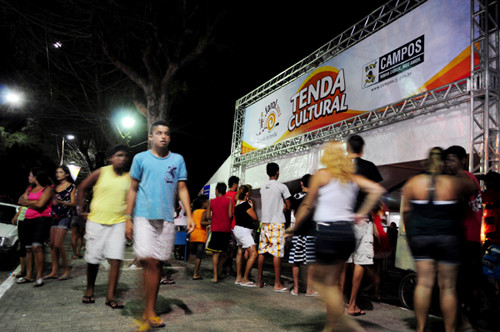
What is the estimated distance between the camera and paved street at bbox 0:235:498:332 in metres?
3.67

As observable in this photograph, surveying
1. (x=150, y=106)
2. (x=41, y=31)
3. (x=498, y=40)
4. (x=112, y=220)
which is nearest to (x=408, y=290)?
(x=112, y=220)

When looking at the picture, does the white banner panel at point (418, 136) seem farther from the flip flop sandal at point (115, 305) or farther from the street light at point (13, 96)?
the street light at point (13, 96)

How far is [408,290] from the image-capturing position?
17.5 ft

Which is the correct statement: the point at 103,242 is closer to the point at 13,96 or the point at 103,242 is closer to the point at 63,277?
the point at 63,277

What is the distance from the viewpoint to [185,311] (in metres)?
4.26

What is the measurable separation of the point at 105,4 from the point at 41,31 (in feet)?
11.3

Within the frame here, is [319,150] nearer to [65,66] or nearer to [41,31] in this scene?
[41,31]

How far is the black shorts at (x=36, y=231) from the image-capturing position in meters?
5.71

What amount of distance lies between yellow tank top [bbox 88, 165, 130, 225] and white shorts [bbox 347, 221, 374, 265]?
9.33 ft

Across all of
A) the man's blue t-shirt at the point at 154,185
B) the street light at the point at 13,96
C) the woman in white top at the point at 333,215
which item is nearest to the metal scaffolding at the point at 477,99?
the woman in white top at the point at 333,215

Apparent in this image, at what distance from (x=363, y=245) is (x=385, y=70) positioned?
219 inches

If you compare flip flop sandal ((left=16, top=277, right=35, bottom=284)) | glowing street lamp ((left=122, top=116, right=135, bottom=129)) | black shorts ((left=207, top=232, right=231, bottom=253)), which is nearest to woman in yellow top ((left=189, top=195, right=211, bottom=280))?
black shorts ((left=207, top=232, right=231, bottom=253))

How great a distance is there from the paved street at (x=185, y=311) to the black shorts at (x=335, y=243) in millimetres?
514

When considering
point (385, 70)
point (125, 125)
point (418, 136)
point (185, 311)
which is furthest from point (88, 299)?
point (125, 125)
